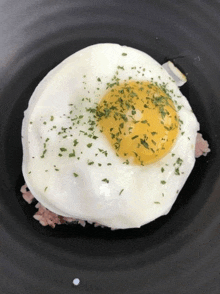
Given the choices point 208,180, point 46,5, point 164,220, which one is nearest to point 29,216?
point 164,220

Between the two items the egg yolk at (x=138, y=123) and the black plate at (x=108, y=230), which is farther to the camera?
the black plate at (x=108, y=230)

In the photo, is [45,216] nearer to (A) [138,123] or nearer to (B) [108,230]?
(B) [108,230]

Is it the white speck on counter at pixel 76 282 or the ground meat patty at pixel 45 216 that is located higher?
the ground meat patty at pixel 45 216

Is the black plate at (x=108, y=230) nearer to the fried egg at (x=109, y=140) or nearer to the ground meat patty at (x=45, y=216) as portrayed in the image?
the ground meat patty at (x=45, y=216)

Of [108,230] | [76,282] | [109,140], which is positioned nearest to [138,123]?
[109,140]

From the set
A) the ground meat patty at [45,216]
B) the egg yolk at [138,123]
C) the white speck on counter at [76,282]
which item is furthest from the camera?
the ground meat patty at [45,216]

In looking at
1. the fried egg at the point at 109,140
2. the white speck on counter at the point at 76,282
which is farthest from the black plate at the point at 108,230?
the fried egg at the point at 109,140

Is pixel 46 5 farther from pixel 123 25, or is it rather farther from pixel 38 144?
pixel 38 144
